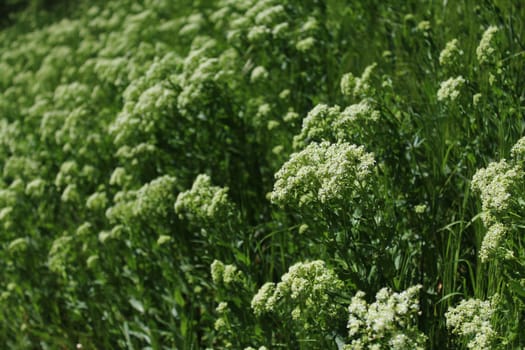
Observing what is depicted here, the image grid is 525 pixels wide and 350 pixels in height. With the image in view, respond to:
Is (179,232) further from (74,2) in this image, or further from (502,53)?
(74,2)

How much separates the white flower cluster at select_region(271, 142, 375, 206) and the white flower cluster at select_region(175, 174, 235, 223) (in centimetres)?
58

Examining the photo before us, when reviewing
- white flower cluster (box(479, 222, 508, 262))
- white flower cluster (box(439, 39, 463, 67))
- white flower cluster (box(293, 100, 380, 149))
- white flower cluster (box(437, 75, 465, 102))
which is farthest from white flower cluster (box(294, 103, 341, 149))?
white flower cluster (box(479, 222, 508, 262))

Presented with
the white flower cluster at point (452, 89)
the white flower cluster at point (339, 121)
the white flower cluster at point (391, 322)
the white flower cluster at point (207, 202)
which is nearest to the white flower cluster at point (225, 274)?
the white flower cluster at point (207, 202)

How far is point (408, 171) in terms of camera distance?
3.19m

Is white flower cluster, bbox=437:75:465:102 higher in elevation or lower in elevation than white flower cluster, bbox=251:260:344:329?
higher

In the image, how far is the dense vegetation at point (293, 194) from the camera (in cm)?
234

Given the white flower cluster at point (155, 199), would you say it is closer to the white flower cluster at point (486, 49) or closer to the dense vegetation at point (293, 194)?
the dense vegetation at point (293, 194)

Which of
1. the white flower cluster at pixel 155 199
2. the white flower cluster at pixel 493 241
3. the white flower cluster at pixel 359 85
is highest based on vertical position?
the white flower cluster at pixel 359 85

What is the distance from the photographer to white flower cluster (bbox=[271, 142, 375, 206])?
2311 mm

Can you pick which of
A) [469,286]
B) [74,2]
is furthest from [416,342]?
[74,2]

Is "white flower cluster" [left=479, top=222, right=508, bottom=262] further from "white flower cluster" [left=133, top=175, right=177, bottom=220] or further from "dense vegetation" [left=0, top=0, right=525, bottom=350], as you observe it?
"white flower cluster" [left=133, top=175, right=177, bottom=220]

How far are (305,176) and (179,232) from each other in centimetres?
154

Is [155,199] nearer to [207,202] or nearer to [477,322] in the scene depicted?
[207,202]

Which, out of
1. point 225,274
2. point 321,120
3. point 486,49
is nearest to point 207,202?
point 225,274
